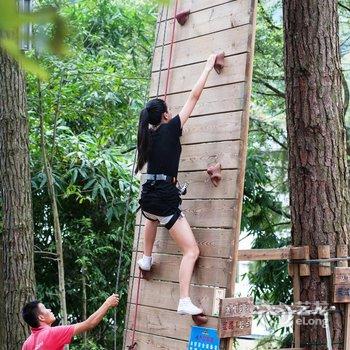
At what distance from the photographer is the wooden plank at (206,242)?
3496 millimetres

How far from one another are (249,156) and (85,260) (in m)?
1.97

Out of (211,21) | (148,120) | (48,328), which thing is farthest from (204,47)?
(48,328)

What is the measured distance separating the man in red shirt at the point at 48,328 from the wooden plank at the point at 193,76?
4.19ft

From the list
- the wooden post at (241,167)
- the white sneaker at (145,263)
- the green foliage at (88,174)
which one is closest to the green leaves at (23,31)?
the wooden post at (241,167)

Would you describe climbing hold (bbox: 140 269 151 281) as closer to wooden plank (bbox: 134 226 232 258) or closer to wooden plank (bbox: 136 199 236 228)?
wooden plank (bbox: 134 226 232 258)

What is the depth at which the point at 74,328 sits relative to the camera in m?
3.60

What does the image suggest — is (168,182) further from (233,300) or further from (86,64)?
(86,64)

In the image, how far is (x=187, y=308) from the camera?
3455mm

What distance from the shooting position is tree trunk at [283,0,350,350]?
4.02m

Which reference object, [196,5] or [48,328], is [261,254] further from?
[196,5]

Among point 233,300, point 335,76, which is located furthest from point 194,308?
point 335,76

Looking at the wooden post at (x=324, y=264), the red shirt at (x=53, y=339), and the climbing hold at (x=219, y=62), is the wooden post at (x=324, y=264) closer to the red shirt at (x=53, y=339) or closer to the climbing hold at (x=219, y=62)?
the climbing hold at (x=219, y=62)

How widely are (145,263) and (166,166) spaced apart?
2.10 ft

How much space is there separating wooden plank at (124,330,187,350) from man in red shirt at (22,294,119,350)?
0.41 meters
